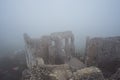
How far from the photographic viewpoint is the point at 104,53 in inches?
816

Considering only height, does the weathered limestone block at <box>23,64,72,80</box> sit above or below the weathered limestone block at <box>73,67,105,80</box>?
below

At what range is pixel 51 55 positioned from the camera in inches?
832

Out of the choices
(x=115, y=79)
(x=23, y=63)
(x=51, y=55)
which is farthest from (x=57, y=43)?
(x=23, y=63)

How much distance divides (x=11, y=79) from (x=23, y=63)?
704 centimetres

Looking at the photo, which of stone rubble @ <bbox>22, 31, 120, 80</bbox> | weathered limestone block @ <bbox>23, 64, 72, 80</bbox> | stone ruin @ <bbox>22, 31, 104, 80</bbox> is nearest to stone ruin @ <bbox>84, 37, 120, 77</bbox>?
stone rubble @ <bbox>22, 31, 120, 80</bbox>

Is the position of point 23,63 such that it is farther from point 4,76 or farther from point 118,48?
point 118,48

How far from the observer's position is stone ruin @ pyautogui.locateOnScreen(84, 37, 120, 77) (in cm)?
2033

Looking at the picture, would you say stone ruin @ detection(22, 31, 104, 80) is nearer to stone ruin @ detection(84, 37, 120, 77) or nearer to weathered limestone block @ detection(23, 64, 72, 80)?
stone ruin @ detection(84, 37, 120, 77)

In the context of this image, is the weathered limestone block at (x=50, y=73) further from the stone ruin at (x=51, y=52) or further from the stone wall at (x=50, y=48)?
the stone wall at (x=50, y=48)

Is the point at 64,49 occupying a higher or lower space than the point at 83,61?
higher

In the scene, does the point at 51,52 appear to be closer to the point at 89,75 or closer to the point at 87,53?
the point at 87,53

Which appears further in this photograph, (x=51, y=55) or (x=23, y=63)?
(x=23, y=63)

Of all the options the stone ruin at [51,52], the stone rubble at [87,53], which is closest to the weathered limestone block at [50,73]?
the stone ruin at [51,52]

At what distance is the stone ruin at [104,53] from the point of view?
20.3m
